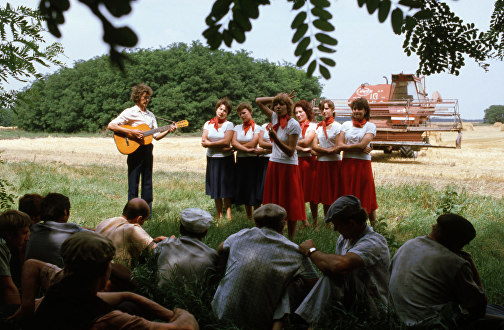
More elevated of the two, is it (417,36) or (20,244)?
(417,36)

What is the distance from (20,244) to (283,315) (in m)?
2.00

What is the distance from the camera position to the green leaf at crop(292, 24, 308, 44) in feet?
5.66

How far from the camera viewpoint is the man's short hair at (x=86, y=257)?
2359mm

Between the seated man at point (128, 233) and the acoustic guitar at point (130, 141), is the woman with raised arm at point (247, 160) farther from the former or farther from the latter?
the seated man at point (128, 233)

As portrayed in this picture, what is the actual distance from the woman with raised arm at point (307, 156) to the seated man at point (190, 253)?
3141 mm

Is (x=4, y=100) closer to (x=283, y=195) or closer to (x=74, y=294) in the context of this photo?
Result: (x=74, y=294)

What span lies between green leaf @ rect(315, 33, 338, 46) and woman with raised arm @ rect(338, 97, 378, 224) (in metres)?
4.60

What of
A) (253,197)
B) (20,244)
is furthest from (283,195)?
(20,244)

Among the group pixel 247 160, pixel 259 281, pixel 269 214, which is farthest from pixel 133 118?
pixel 259 281

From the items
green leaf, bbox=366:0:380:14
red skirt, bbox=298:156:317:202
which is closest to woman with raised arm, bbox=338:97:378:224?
red skirt, bbox=298:156:317:202

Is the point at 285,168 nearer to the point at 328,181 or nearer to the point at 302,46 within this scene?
the point at 328,181

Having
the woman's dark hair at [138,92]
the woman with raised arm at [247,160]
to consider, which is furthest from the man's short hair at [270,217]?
the woman's dark hair at [138,92]

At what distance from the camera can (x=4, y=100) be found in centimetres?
419

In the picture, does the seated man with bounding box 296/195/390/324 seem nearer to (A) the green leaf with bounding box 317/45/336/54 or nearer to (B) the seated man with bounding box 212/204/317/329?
(B) the seated man with bounding box 212/204/317/329
